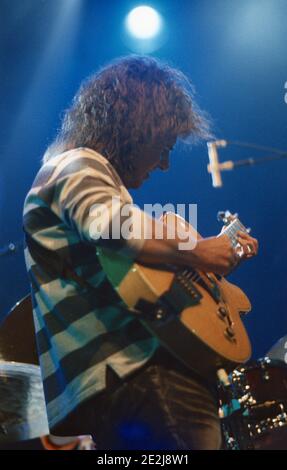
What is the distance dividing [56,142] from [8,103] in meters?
3.04

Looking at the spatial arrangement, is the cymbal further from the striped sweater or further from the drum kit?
the striped sweater

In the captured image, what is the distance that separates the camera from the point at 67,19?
5289mm

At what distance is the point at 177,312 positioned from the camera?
1707 millimetres

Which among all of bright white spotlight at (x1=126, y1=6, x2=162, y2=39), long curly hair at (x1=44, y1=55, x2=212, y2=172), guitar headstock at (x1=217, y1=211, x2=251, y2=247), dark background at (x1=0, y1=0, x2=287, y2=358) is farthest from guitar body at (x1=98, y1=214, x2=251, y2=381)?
bright white spotlight at (x1=126, y1=6, x2=162, y2=39)

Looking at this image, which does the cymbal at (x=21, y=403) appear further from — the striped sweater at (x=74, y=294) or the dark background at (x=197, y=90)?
the dark background at (x=197, y=90)

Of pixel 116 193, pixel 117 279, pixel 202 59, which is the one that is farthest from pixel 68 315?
pixel 202 59

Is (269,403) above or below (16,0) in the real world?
below

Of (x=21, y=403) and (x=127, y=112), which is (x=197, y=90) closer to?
(x=127, y=112)

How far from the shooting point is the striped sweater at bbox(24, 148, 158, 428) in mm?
1716

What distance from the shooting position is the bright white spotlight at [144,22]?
521cm

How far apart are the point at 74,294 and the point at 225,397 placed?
27.3 inches

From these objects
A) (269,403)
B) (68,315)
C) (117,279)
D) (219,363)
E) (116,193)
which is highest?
(116,193)

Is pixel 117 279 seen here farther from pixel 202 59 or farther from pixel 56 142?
pixel 202 59

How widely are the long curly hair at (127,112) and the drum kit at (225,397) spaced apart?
100 centimetres
